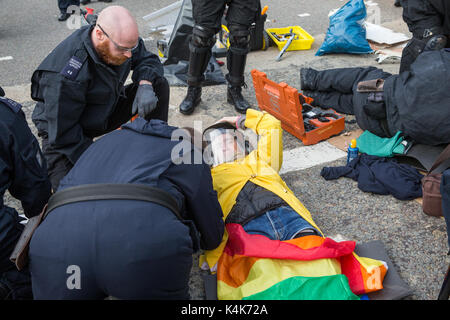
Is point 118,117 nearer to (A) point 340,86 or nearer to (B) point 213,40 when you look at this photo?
(B) point 213,40

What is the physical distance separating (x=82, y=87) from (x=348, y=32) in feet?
12.1

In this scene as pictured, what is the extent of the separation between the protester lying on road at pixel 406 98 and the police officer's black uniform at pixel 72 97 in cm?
192

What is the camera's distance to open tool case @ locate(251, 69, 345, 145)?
337 centimetres

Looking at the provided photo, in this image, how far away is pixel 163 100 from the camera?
3.17m

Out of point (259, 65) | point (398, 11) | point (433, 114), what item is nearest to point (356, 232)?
point (433, 114)

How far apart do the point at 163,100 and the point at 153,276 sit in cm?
185

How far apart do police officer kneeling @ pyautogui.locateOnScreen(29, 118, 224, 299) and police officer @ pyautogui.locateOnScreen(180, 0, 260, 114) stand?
2268 millimetres

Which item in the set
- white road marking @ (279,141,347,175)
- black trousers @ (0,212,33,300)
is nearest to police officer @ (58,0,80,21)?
white road marking @ (279,141,347,175)

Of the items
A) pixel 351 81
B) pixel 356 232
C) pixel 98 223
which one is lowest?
pixel 356 232

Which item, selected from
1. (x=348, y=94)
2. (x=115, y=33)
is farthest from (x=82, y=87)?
(x=348, y=94)

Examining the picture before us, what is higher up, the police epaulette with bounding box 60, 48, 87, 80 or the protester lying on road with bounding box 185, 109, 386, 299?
→ the police epaulette with bounding box 60, 48, 87, 80

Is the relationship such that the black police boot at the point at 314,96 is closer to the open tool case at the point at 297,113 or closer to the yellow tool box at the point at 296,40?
the open tool case at the point at 297,113

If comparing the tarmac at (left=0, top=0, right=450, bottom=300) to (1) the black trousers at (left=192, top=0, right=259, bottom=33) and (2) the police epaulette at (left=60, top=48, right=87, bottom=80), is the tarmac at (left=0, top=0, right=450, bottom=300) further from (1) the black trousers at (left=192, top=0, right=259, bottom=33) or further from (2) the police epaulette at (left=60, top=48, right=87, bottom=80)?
(2) the police epaulette at (left=60, top=48, right=87, bottom=80)

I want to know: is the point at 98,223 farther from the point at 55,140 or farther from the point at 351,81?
the point at 351,81
